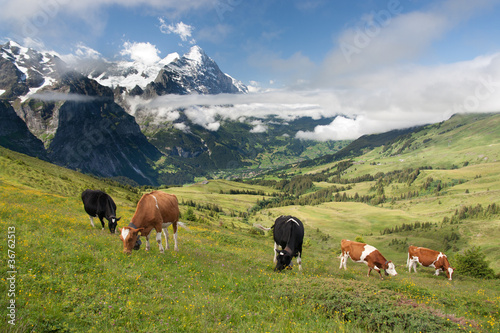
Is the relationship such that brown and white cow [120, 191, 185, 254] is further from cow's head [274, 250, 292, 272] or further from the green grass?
cow's head [274, 250, 292, 272]

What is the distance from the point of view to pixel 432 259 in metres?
31.4

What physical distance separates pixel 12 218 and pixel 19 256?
11755 mm

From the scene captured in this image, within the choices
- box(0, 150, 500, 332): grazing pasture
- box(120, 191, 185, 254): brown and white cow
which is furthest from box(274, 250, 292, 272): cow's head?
box(120, 191, 185, 254): brown and white cow

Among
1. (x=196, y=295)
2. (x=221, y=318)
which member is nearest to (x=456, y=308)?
(x=221, y=318)

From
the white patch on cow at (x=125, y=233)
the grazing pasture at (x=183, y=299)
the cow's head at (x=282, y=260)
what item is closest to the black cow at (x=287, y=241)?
the cow's head at (x=282, y=260)

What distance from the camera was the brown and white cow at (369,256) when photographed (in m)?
22.7

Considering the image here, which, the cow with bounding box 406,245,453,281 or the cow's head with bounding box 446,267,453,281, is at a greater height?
the cow with bounding box 406,245,453,281

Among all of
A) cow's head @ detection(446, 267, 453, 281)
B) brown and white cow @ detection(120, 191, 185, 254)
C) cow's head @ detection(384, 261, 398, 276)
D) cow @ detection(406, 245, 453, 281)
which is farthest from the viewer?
cow @ detection(406, 245, 453, 281)

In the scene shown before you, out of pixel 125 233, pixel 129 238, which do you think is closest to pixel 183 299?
pixel 129 238

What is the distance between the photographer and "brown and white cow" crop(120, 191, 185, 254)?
15.8 meters

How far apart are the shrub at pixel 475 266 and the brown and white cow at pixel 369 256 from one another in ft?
78.2

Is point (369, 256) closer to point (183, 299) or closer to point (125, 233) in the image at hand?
point (183, 299)

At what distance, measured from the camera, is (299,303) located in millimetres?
12188

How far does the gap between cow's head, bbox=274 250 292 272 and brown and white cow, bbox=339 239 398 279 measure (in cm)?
908
